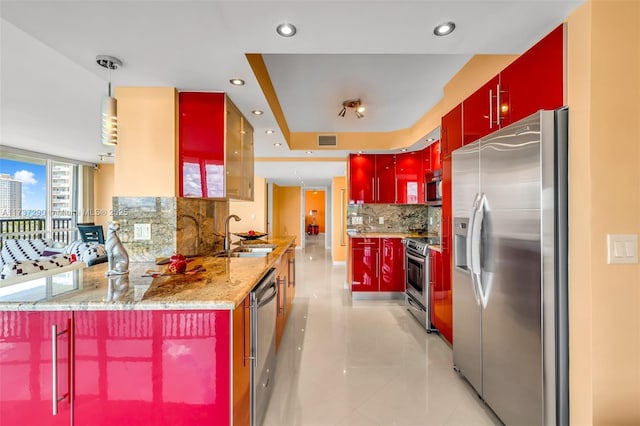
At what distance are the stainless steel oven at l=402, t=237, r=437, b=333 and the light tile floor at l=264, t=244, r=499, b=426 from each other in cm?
14

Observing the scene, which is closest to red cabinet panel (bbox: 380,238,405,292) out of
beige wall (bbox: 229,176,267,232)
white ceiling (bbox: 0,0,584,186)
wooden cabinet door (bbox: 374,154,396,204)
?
wooden cabinet door (bbox: 374,154,396,204)

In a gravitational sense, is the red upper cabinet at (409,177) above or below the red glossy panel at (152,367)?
above

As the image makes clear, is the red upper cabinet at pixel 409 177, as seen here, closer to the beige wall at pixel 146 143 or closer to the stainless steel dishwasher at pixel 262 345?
the stainless steel dishwasher at pixel 262 345

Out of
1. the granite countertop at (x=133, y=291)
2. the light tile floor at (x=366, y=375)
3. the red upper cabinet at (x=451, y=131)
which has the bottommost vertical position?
the light tile floor at (x=366, y=375)

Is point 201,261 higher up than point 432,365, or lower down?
higher up

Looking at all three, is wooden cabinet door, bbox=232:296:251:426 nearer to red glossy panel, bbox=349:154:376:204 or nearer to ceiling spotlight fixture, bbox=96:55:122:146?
ceiling spotlight fixture, bbox=96:55:122:146

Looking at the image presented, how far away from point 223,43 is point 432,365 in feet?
9.20

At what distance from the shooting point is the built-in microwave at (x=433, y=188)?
3.49m

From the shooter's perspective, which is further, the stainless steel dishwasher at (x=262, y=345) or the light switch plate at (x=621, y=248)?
the stainless steel dishwasher at (x=262, y=345)

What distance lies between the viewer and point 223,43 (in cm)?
153

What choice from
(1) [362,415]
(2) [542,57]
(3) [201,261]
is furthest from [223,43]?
(1) [362,415]

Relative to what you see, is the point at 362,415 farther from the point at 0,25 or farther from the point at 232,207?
the point at 232,207

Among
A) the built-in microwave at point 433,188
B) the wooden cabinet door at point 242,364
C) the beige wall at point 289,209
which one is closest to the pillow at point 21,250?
the wooden cabinet door at point 242,364

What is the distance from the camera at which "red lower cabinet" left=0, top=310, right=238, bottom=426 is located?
3.93 ft
